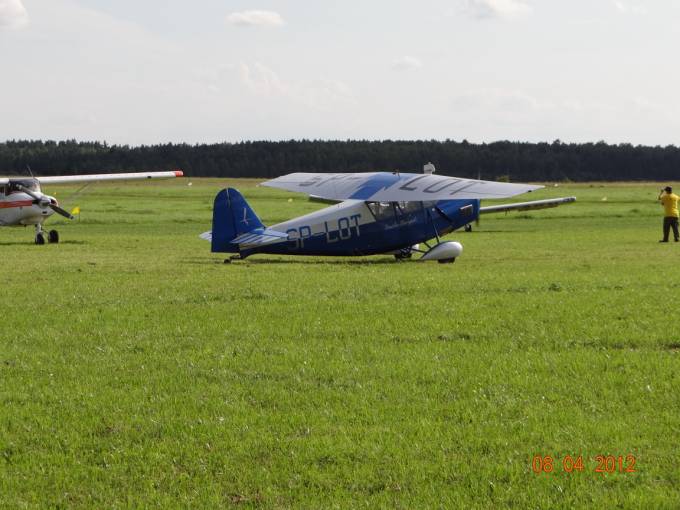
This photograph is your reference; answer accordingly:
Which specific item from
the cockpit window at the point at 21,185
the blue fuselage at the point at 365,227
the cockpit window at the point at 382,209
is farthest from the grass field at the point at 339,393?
the cockpit window at the point at 21,185

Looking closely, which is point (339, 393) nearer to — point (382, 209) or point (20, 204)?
point (382, 209)

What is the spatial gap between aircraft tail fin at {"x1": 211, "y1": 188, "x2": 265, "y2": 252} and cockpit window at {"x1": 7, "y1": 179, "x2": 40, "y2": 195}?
445 inches

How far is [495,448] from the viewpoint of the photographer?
19.0ft

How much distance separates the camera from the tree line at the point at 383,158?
503ft

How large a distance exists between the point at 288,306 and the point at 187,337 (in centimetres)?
255

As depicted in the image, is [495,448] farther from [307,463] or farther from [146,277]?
[146,277]

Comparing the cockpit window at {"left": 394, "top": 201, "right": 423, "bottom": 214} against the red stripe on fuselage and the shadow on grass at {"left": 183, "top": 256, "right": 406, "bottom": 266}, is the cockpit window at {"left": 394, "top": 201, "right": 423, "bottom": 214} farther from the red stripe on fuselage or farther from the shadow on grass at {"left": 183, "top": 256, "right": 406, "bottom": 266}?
the red stripe on fuselage

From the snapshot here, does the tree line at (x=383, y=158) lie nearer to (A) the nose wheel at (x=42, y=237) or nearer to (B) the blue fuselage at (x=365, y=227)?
(A) the nose wheel at (x=42, y=237)

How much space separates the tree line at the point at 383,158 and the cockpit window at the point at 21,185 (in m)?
120

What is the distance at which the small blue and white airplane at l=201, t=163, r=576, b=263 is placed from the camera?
65.3 feet

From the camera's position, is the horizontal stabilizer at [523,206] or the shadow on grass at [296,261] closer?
the shadow on grass at [296,261]

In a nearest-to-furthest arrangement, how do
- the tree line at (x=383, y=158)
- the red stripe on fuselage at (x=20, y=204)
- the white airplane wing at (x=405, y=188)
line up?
the white airplane wing at (x=405, y=188), the red stripe on fuselage at (x=20, y=204), the tree line at (x=383, y=158)
